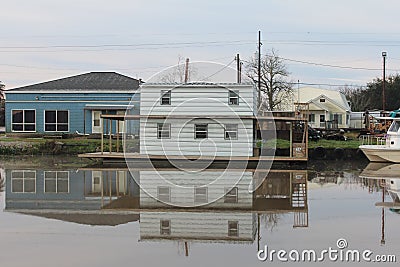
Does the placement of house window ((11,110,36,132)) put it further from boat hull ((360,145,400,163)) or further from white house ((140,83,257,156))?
boat hull ((360,145,400,163))

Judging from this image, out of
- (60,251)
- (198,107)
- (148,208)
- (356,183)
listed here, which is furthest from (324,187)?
(60,251)

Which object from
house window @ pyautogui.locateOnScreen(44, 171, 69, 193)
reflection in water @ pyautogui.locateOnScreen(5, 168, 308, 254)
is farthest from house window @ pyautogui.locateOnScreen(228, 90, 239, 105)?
house window @ pyautogui.locateOnScreen(44, 171, 69, 193)

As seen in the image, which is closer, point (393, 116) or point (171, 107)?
point (171, 107)

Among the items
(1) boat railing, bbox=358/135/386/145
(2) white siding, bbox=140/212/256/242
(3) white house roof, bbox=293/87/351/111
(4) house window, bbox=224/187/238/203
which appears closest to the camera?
(2) white siding, bbox=140/212/256/242

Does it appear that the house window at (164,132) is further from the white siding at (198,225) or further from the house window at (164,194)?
the white siding at (198,225)

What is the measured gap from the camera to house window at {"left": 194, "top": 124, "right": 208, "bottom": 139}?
26.7 m

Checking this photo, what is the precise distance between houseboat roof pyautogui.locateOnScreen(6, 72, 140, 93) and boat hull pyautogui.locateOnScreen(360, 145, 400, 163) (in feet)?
47.4

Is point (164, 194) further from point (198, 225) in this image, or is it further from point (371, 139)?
point (371, 139)

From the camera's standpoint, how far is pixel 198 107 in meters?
26.6

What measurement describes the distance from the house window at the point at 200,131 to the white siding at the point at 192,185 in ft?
12.2

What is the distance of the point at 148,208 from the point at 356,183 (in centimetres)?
885

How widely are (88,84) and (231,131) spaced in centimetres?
1371

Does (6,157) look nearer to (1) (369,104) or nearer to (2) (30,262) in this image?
(2) (30,262)

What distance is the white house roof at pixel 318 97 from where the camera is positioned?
166ft
